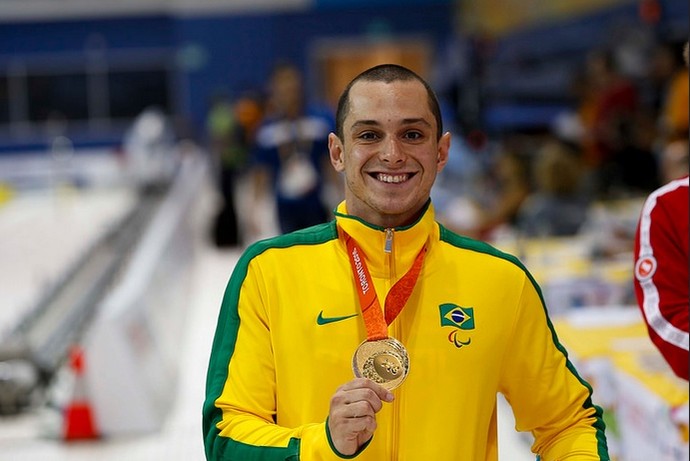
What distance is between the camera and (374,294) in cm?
183

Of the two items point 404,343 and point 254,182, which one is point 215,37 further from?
point 404,343

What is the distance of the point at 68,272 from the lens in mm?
10242

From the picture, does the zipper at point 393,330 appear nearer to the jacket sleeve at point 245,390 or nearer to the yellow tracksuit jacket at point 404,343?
the yellow tracksuit jacket at point 404,343

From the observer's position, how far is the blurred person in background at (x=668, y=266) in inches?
103

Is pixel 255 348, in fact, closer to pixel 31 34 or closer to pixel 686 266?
pixel 686 266

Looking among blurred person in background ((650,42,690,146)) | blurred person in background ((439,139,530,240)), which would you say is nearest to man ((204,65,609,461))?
blurred person in background ((650,42,690,146))

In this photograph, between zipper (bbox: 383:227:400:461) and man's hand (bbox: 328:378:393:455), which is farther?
zipper (bbox: 383:227:400:461)

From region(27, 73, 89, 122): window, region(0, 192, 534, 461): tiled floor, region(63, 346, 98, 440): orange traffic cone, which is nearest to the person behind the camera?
region(0, 192, 534, 461): tiled floor

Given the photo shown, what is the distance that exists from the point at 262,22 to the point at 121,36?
3.81 m

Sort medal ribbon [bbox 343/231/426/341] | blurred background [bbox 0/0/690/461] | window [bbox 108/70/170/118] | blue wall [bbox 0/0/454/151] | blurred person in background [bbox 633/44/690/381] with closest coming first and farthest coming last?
1. medal ribbon [bbox 343/231/426/341]
2. blurred person in background [bbox 633/44/690/381]
3. blurred background [bbox 0/0/690/461]
4. blue wall [bbox 0/0/454/151]
5. window [bbox 108/70/170/118]

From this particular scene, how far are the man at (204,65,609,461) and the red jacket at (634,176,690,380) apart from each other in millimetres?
735

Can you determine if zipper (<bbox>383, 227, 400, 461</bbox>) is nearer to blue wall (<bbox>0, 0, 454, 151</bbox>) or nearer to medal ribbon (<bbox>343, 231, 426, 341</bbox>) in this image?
medal ribbon (<bbox>343, 231, 426, 341</bbox>)

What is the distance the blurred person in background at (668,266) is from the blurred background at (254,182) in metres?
0.67

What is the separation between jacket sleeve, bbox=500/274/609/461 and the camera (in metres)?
1.95
